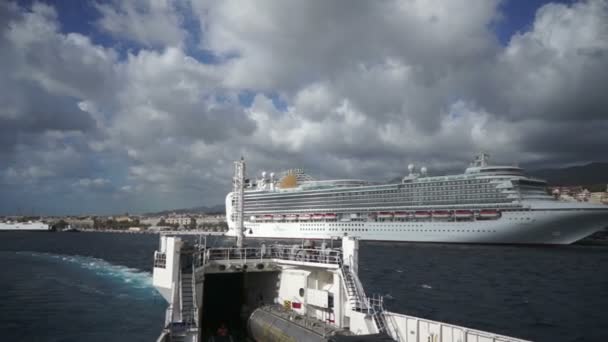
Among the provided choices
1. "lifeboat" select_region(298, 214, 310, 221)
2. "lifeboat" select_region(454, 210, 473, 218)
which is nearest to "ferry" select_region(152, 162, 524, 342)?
"lifeboat" select_region(454, 210, 473, 218)

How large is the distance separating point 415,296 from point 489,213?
164 ft

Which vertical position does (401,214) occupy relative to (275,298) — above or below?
above

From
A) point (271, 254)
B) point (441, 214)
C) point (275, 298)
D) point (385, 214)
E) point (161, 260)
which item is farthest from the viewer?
point (385, 214)

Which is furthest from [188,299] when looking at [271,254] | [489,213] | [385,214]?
[385,214]

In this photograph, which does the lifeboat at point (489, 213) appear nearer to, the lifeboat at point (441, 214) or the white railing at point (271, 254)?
the lifeboat at point (441, 214)

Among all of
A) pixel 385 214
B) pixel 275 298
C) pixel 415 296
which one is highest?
pixel 385 214

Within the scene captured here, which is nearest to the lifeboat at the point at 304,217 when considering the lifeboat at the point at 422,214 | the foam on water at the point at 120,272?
the lifeboat at the point at 422,214

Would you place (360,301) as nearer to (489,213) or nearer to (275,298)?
(275,298)

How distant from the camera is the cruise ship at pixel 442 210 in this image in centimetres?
7344

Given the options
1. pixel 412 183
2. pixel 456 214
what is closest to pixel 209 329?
pixel 456 214

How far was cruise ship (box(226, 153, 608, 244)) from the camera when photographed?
2891 inches

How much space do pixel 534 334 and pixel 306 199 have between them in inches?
3394

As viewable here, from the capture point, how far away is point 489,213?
78062 mm

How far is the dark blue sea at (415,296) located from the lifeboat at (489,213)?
18486 millimetres
